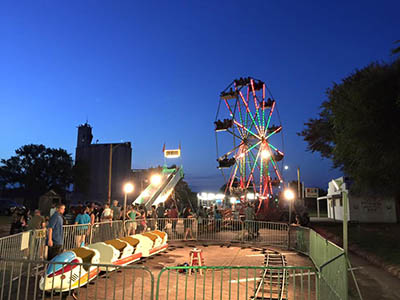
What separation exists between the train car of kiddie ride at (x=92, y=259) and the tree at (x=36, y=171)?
44.9 m

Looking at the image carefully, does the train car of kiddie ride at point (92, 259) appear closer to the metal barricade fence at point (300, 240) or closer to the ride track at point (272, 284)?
the ride track at point (272, 284)

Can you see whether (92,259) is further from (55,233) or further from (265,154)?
(265,154)

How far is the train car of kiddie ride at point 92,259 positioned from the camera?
19.7 ft

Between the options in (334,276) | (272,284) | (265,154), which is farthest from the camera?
(265,154)

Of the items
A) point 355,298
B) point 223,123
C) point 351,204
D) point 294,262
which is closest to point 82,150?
point 223,123

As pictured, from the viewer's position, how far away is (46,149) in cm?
5353

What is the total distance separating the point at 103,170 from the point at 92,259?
52457 mm

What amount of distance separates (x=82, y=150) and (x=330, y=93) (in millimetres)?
50821

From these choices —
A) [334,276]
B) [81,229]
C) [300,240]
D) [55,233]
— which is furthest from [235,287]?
[300,240]

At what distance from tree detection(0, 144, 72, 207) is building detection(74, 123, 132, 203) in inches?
137

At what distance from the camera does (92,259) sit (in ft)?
23.4

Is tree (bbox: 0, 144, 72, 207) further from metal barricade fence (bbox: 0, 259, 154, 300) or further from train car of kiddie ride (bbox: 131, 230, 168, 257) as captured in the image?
metal barricade fence (bbox: 0, 259, 154, 300)

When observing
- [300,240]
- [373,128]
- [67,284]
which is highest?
[373,128]

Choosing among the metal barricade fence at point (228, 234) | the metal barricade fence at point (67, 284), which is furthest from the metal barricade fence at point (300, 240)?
the metal barricade fence at point (67, 284)
